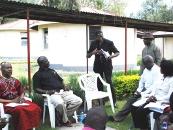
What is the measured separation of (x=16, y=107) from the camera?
6.64 m

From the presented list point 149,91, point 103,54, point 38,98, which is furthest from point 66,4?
point 149,91

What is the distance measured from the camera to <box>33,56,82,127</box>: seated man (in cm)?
782

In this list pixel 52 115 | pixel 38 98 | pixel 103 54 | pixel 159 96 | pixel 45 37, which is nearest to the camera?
pixel 159 96

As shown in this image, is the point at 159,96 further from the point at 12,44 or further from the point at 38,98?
the point at 12,44

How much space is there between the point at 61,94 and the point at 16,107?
1.52 meters

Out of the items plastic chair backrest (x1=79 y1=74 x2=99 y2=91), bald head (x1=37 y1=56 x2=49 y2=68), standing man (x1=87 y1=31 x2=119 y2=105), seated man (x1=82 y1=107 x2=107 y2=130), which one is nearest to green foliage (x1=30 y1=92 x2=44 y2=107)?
bald head (x1=37 y1=56 x2=49 y2=68)

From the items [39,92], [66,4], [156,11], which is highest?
[156,11]

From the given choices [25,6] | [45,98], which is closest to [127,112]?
[45,98]

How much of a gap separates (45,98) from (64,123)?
0.64 metres

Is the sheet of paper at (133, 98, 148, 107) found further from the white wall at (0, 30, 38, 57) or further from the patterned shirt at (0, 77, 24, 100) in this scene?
the white wall at (0, 30, 38, 57)

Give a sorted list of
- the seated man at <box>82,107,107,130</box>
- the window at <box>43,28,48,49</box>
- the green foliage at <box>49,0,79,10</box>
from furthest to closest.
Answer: the window at <box>43,28,48,49</box> → the green foliage at <box>49,0,79,10</box> → the seated man at <box>82,107,107,130</box>

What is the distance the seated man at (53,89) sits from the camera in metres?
7.82

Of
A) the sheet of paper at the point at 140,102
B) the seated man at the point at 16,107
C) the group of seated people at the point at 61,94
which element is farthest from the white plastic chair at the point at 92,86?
the seated man at the point at 16,107

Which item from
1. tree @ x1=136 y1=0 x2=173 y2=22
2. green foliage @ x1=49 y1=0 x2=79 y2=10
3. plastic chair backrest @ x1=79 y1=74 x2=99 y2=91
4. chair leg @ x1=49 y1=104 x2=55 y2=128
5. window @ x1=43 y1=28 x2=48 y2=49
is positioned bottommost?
chair leg @ x1=49 y1=104 x2=55 y2=128
